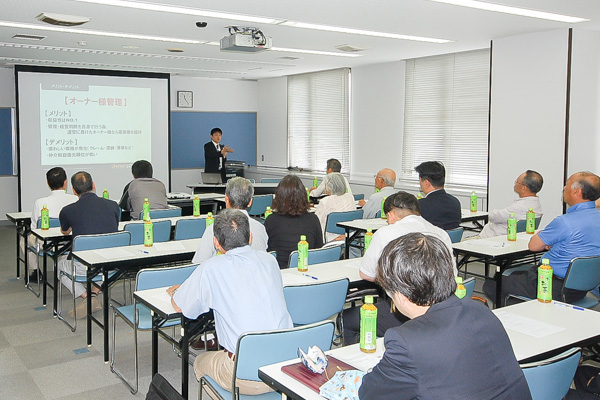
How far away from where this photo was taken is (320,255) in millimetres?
4348

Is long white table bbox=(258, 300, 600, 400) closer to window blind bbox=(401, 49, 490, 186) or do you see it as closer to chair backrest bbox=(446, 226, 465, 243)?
chair backrest bbox=(446, 226, 465, 243)

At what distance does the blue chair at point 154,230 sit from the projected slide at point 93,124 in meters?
5.18

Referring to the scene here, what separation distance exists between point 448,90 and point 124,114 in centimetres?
564

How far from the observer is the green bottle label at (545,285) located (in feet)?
10.6

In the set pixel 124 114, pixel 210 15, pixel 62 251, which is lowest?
pixel 62 251

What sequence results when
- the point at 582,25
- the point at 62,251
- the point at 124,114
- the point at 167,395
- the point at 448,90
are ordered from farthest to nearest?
the point at 124,114, the point at 448,90, the point at 582,25, the point at 62,251, the point at 167,395

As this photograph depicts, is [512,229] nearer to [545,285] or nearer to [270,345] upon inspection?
[545,285]

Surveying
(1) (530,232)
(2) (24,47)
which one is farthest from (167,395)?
(2) (24,47)

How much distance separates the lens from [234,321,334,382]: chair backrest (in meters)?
2.49

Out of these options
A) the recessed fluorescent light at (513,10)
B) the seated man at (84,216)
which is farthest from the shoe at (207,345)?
the recessed fluorescent light at (513,10)

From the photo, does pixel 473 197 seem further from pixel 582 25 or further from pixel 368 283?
pixel 368 283

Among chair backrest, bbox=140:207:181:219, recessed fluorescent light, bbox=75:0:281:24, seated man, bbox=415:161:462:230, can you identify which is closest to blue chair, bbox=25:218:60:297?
chair backrest, bbox=140:207:181:219

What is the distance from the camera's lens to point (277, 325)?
110 inches

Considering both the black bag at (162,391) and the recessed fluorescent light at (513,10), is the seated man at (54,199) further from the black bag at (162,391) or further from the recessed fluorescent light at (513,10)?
the black bag at (162,391)
